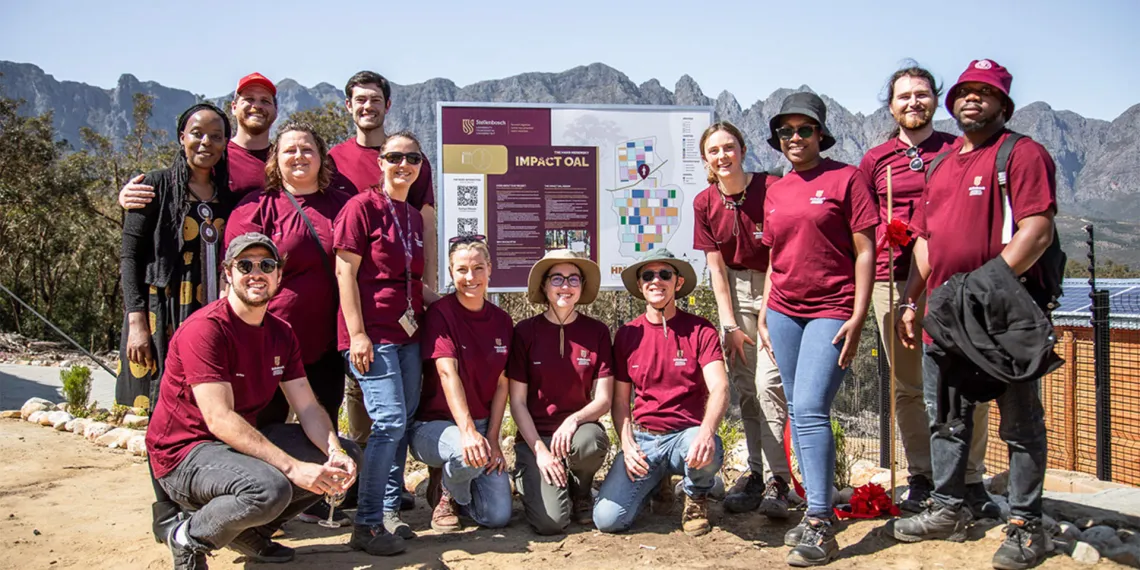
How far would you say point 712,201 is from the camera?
15.5ft

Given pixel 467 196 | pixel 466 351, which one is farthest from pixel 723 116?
pixel 466 351

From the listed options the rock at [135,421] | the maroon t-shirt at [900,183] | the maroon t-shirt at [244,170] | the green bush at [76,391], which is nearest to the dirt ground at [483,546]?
the maroon t-shirt at [900,183]

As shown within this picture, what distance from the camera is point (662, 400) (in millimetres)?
4508

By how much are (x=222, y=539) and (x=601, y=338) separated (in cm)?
216

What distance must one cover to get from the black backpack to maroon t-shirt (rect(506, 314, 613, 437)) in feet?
6.86

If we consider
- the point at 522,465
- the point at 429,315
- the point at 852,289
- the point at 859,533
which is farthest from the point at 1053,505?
the point at 429,315

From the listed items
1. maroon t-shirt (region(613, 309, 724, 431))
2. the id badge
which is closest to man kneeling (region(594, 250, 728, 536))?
maroon t-shirt (region(613, 309, 724, 431))

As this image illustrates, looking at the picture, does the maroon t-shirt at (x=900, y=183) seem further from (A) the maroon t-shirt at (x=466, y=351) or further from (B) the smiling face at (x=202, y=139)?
(B) the smiling face at (x=202, y=139)

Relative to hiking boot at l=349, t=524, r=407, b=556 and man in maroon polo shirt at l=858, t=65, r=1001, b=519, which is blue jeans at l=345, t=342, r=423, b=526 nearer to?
hiking boot at l=349, t=524, r=407, b=556

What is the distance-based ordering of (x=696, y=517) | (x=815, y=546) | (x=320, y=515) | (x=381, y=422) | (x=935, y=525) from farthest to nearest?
(x=320, y=515), (x=696, y=517), (x=381, y=422), (x=935, y=525), (x=815, y=546)

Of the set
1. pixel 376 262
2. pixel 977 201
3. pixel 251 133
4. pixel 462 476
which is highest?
pixel 251 133

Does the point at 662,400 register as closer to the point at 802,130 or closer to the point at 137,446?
the point at 802,130

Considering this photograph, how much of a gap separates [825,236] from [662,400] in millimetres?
1250

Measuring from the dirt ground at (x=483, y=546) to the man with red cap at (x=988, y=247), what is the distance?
165 millimetres
